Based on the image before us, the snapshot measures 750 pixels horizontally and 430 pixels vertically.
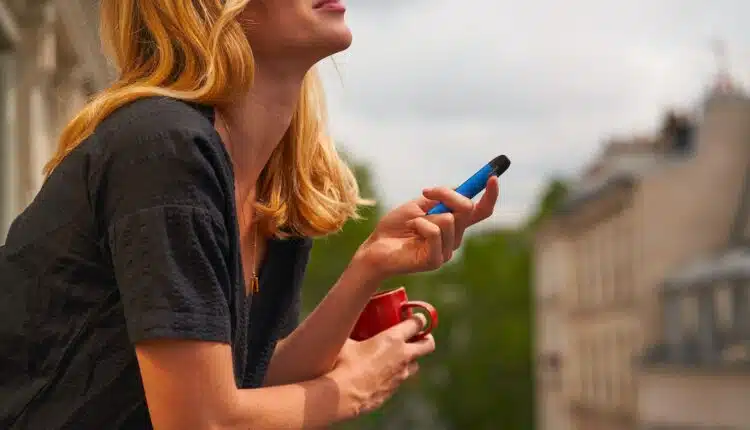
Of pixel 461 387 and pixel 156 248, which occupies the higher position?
pixel 156 248

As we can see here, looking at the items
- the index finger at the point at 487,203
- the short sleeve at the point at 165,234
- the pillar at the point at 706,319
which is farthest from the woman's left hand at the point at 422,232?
the pillar at the point at 706,319

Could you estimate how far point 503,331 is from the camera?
226 ft

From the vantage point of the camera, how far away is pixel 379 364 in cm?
266

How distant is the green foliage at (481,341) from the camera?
220 ft

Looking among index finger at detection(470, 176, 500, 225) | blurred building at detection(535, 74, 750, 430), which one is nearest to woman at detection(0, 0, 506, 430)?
index finger at detection(470, 176, 500, 225)

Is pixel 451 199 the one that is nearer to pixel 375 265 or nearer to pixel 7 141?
pixel 375 265

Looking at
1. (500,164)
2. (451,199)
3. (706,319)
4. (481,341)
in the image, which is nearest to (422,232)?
(451,199)

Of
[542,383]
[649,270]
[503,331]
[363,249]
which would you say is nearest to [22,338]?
[363,249]

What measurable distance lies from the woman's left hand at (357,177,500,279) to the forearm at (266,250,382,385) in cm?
4

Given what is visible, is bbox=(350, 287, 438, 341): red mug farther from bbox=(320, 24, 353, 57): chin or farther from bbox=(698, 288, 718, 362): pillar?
bbox=(698, 288, 718, 362): pillar

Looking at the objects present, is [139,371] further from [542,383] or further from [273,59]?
[542,383]

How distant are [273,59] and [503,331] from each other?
6673 centimetres

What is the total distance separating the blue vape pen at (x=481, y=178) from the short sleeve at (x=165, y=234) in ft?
1.72

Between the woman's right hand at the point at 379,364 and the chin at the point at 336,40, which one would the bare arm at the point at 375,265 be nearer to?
the woman's right hand at the point at 379,364
